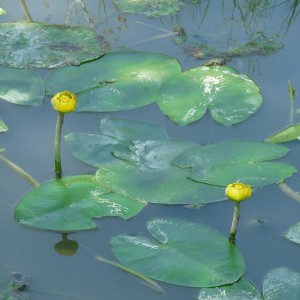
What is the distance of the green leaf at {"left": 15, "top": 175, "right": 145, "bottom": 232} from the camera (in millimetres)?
1736

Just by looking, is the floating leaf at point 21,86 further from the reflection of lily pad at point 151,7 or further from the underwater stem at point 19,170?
the reflection of lily pad at point 151,7

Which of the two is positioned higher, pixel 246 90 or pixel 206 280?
pixel 246 90

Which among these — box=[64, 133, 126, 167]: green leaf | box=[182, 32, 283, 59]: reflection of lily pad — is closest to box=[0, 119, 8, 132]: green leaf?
box=[64, 133, 126, 167]: green leaf

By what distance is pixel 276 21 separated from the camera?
8.54 feet

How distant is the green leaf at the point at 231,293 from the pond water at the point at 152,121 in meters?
0.04

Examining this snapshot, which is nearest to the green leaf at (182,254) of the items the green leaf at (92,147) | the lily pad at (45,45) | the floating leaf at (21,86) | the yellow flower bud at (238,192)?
the yellow flower bud at (238,192)

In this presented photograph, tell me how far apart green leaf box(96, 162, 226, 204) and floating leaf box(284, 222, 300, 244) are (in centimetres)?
17

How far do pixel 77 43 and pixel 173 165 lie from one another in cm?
71

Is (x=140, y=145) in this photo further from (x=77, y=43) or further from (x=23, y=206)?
(x=77, y=43)

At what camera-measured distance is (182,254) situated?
164 centimetres

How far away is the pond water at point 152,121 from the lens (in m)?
1.65

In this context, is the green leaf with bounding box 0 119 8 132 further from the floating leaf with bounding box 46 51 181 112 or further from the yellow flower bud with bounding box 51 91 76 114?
the yellow flower bud with bounding box 51 91 76 114

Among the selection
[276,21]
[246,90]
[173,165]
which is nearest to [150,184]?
[173,165]

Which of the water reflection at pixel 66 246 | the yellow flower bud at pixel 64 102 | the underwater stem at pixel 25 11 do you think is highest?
the yellow flower bud at pixel 64 102
